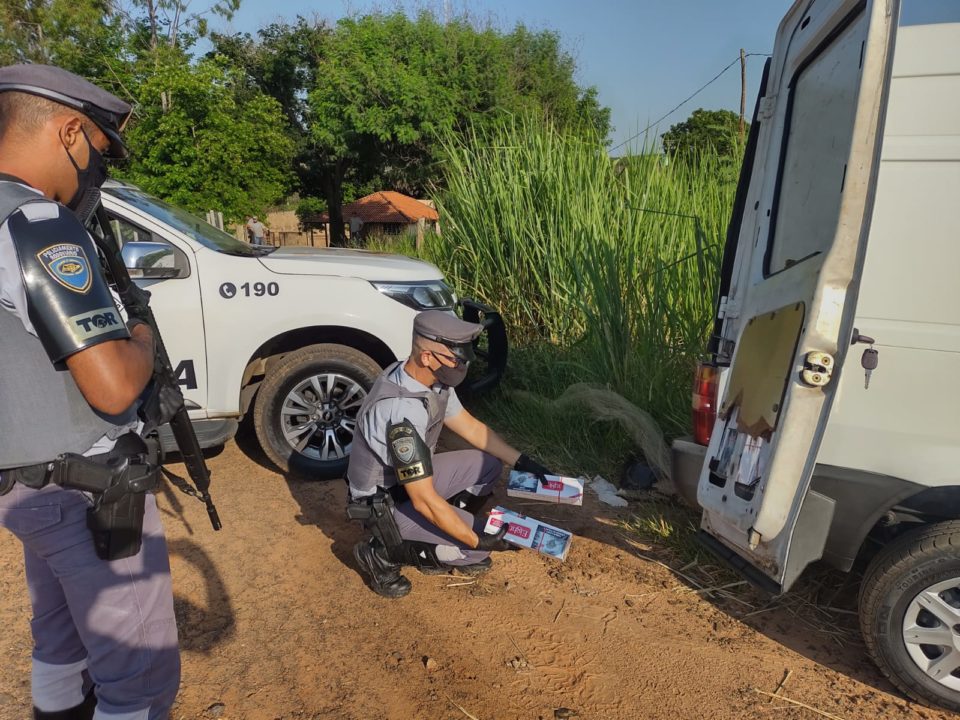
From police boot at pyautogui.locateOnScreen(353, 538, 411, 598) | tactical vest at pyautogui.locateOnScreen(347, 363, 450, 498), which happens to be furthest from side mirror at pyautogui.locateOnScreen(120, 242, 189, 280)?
police boot at pyautogui.locateOnScreen(353, 538, 411, 598)

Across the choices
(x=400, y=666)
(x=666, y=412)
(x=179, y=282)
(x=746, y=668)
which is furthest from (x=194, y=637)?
(x=666, y=412)

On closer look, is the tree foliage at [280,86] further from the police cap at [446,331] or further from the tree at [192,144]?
the police cap at [446,331]

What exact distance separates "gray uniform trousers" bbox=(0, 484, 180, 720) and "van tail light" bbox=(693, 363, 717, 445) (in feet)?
7.06

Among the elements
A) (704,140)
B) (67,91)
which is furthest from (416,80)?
(67,91)

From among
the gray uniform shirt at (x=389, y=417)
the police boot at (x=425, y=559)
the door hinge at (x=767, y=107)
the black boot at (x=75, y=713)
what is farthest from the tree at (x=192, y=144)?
the black boot at (x=75, y=713)

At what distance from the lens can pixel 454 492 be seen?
3.27 meters

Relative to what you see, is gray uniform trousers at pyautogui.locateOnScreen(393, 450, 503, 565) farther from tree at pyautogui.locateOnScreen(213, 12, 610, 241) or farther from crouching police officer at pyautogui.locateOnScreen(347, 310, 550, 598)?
tree at pyautogui.locateOnScreen(213, 12, 610, 241)

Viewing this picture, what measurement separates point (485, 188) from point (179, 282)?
338 cm

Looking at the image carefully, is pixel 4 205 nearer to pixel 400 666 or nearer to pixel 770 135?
pixel 400 666

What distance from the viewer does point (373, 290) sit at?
4.12m

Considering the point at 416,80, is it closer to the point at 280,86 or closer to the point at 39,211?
the point at 280,86

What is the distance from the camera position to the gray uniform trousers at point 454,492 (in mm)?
2922

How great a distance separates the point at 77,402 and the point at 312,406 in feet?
8.92

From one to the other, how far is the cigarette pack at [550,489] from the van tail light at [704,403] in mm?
597
